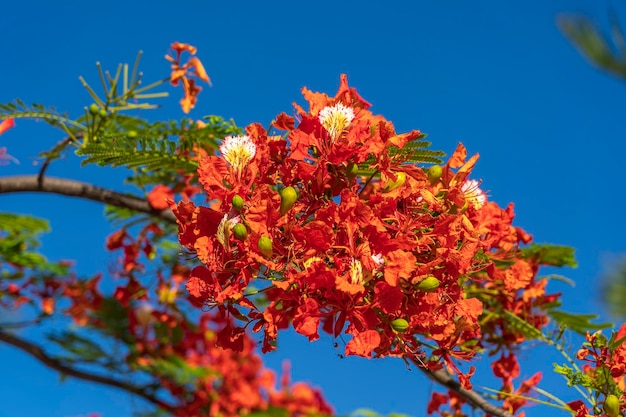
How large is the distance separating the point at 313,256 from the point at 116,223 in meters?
2.28

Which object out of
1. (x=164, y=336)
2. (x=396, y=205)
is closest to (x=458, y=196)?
(x=396, y=205)

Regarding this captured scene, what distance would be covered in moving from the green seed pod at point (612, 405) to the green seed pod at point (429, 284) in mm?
565

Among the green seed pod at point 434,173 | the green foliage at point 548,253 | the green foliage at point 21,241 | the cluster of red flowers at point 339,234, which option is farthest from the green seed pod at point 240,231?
the green foliage at point 21,241

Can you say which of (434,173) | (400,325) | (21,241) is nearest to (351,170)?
(434,173)

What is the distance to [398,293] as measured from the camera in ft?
5.17

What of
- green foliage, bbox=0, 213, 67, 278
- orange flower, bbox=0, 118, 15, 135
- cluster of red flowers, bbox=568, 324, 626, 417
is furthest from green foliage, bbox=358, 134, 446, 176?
green foliage, bbox=0, 213, 67, 278

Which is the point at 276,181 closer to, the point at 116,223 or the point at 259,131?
the point at 259,131

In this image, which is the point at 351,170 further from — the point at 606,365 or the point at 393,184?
the point at 606,365

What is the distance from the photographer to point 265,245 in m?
1.58

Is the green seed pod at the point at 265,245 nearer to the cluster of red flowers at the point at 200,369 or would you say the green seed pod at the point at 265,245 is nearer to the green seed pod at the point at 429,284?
the green seed pod at the point at 429,284

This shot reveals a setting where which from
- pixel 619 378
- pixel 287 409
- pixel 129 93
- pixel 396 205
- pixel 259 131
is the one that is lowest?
pixel 619 378

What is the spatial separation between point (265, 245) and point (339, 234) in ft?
0.55

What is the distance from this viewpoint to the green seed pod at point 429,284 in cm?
162

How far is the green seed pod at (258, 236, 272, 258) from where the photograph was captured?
1.58m
